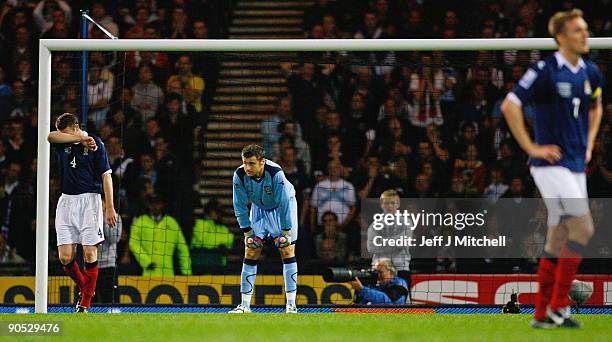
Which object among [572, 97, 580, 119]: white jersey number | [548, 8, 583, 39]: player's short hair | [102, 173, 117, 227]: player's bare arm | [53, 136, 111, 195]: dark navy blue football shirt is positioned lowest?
[102, 173, 117, 227]: player's bare arm

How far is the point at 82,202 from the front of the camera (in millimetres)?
11250

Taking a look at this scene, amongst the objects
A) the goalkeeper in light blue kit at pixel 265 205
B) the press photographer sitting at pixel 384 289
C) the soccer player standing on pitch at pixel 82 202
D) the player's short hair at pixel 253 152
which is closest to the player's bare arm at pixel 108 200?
the soccer player standing on pitch at pixel 82 202

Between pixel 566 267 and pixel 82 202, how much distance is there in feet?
17.7

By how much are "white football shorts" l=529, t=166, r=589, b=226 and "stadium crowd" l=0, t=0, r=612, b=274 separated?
538 centimetres

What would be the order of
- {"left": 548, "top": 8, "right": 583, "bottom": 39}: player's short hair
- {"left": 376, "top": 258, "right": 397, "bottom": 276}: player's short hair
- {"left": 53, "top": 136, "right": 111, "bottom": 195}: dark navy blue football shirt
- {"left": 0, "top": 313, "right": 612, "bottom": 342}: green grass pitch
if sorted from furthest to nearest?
{"left": 376, "top": 258, "right": 397, "bottom": 276}: player's short hair < {"left": 53, "top": 136, "right": 111, "bottom": 195}: dark navy blue football shirt < {"left": 0, "top": 313, "right": 612, "bottom": 342}: green grass pitch < {"left": 548, "top": 8, "right": 583, "bottom": 39}: player's short hair

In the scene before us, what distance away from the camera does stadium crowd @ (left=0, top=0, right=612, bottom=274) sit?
565 inches

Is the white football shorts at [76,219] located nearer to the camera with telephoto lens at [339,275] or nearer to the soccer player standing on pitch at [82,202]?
the soccer player standing on pitch at [82,202]

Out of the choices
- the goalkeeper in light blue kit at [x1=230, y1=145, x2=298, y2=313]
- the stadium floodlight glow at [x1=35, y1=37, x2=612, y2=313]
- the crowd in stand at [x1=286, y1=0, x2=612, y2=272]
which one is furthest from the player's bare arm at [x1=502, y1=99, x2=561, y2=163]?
the crowd in stand at [x1=286, y1=0, x2=612, y2=272]

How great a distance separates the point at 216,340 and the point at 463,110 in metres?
8.17

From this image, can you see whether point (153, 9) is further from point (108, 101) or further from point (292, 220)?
point (292, 220)

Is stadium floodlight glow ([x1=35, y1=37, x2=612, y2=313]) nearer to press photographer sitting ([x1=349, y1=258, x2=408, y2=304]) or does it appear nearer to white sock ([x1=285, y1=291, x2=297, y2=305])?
white sock ([x1=285, y1=291, x2=297, y2=305])

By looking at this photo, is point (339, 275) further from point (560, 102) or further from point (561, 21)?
point (561, 21)

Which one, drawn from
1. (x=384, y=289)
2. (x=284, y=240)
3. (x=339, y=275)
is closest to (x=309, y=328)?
(x=284, y=240)

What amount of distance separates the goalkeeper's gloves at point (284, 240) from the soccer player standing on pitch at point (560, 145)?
13.4ft
